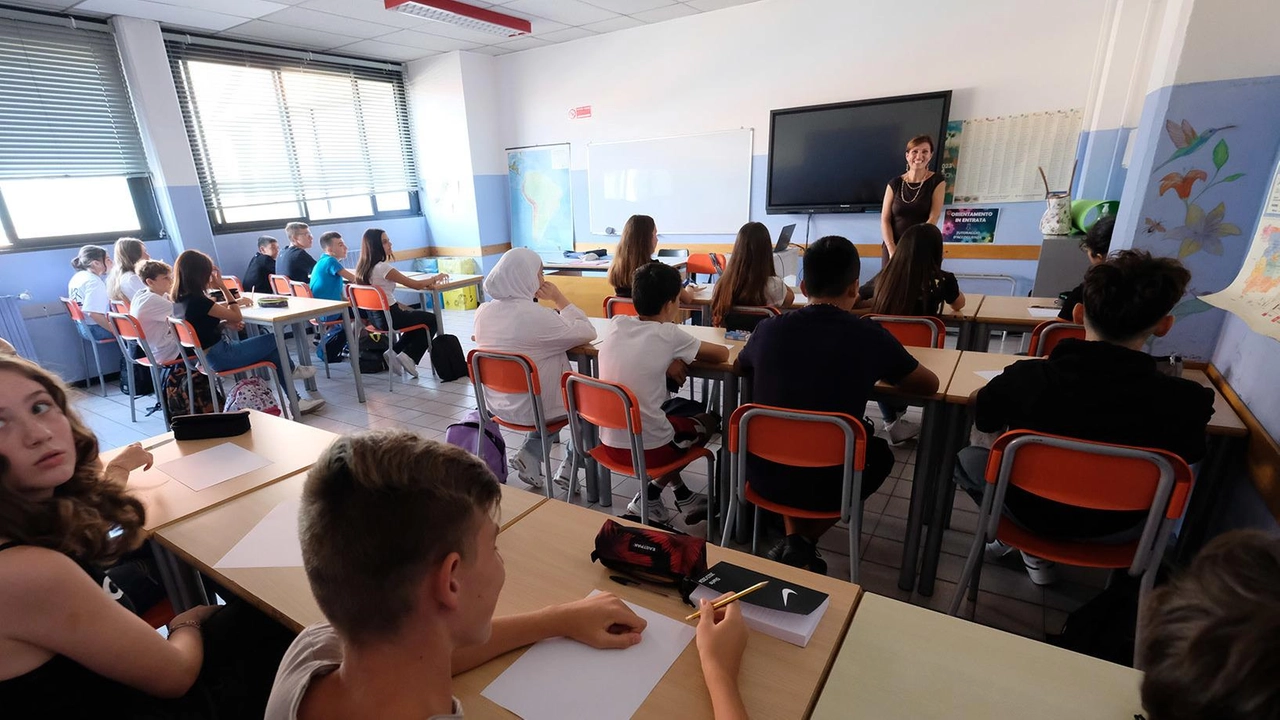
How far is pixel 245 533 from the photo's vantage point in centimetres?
135

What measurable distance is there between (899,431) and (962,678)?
273cm

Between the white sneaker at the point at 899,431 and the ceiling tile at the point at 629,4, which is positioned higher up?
the ceiling tile at the point at 629,4

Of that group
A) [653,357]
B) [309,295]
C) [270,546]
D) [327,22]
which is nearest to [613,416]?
[653,357]

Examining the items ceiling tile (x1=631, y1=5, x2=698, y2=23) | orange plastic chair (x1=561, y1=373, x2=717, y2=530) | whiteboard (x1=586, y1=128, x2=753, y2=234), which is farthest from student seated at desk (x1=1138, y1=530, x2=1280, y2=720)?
ceiling tile (x1=631, y1=5, x2=698, y2=23)

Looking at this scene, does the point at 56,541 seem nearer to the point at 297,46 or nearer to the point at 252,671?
the point at 252,671

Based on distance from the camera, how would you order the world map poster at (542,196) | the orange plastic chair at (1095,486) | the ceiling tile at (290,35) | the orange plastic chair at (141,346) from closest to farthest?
the orange plastic chair at (1095,486) < the orange plastic chair at (141,346) < the ceiling tile at (290,35) < the world map poster at (542,196)

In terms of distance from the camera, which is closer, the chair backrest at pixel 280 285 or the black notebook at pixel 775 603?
the black notebook at pixel 775 603

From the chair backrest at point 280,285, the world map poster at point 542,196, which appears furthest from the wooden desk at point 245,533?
the world map poster at point 542,196

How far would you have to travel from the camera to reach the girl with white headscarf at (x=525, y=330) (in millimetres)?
2621

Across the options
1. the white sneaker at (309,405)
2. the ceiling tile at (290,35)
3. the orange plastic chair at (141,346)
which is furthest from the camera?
the ceiling tile at (290,35)

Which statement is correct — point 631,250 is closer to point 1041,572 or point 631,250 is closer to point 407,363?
point 407,363

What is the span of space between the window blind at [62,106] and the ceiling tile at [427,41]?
2455 mm

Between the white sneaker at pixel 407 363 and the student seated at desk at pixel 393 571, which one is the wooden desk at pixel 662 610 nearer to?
the student seated at desk at pixel 393 571

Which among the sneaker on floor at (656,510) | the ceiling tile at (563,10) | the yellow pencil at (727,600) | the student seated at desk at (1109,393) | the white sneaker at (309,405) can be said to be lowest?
the white sneaker at (309,405)
